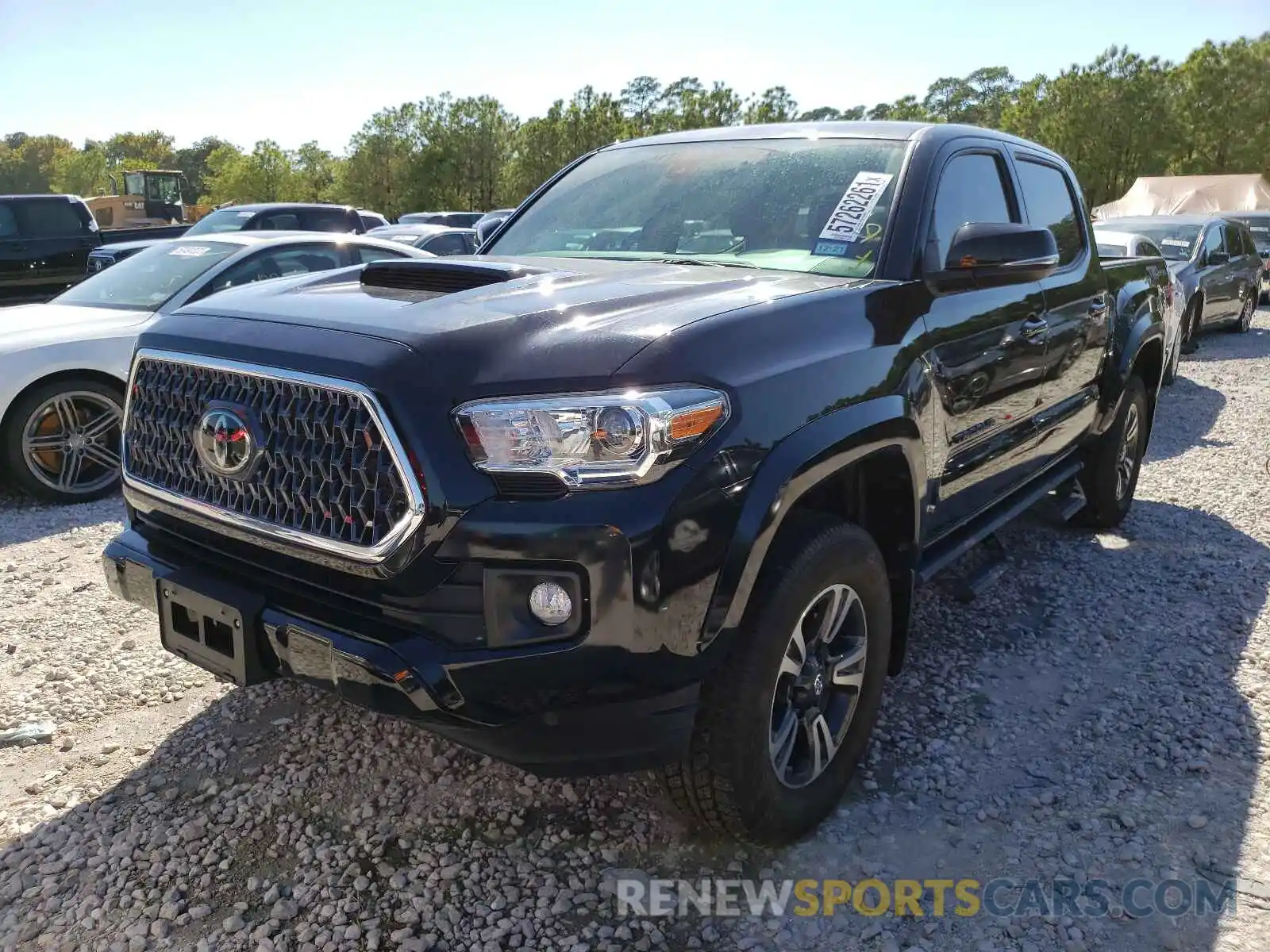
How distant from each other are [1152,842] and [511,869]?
179cm

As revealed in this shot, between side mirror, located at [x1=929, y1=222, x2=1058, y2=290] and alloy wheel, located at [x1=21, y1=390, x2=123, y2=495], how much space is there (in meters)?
4.98

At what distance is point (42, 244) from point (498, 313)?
48.3 feet

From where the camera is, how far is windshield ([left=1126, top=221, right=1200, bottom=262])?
12211mm

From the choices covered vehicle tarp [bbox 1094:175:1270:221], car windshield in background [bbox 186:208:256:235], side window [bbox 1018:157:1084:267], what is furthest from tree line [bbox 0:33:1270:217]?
side window [bbox 1018:157:1084:267]

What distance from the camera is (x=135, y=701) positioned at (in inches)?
138

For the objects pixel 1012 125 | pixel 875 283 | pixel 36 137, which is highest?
pixel 36 137

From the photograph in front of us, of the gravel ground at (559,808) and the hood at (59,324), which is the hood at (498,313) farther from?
the hood at (59,324)

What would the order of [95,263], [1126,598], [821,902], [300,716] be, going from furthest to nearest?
[95,263], [1126,598], [300,716], [821,902]

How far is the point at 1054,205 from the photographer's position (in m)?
4.45

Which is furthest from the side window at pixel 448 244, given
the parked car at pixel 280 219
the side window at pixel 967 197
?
the side window at pixel 967 197

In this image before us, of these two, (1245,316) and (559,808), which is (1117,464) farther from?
(1245,316)

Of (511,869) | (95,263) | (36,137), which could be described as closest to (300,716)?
(511,869)

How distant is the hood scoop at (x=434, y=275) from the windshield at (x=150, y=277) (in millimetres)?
4268

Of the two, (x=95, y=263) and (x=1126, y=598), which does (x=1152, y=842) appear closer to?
(x=1126, y=598)
